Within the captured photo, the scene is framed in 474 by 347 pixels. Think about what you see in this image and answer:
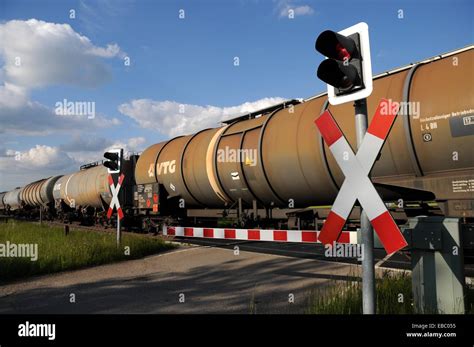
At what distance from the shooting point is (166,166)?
13.7 m

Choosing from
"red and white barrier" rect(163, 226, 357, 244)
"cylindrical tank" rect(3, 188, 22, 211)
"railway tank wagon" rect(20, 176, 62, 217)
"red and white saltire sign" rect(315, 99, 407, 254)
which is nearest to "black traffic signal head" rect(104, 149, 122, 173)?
"red and white barrier" rect(163, 226, 357, 244)

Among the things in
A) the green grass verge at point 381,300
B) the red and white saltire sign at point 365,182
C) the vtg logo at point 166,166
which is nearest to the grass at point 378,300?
the green grass verge at point 381,300

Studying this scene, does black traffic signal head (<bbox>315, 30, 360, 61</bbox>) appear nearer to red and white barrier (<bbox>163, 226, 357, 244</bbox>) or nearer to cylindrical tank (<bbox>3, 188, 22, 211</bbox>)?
red and white barrier (<bbox>163, 226, 357, 244</bbox>)

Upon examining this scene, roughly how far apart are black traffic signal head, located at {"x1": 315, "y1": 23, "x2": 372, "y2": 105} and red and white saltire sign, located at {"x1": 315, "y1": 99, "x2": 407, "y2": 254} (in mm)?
265

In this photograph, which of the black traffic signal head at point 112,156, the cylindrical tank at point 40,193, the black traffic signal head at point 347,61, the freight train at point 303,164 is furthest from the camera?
the cylindrical tank at point 40,193

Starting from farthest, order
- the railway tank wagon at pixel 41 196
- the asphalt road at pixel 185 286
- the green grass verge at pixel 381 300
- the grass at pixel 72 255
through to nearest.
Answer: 1. the railway tank wagon at pixel 41 196
2. the grass at pixel 72 255
3. the asphalt road at pixel 185 286
4. the green grass verge at pixel 381 300

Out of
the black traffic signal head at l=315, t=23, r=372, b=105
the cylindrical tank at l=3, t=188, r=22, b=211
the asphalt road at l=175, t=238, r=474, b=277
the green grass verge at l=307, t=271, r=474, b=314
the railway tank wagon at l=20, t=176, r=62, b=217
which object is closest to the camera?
the black traffic signal head at l=315, t=23, r=372, b=105

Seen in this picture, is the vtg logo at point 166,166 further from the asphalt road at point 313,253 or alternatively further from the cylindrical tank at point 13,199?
the cylindrical tank at point 13,199

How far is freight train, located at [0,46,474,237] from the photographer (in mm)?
5969

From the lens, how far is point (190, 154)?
Result: 12547 mm

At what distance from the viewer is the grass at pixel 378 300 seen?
4113 mm

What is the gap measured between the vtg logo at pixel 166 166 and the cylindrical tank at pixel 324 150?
0.28ft

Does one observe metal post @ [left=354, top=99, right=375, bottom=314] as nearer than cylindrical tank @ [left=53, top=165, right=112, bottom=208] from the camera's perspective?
Yes
